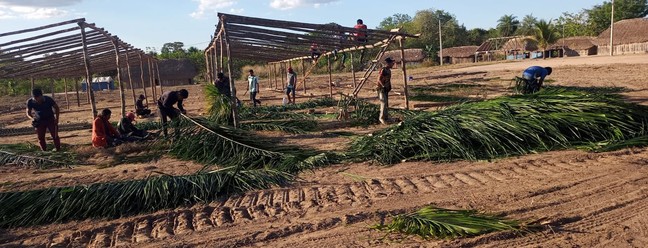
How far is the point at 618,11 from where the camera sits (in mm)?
51375

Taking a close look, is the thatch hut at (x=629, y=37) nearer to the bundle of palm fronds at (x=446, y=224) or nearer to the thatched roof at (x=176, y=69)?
the thatched roof at (x=176, y=69)

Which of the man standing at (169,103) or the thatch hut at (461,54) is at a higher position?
the thatch hut at (461,54)

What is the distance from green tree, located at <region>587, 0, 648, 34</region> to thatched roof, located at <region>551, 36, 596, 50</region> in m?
6.82

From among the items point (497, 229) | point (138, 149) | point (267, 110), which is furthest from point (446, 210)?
point (267, 110)

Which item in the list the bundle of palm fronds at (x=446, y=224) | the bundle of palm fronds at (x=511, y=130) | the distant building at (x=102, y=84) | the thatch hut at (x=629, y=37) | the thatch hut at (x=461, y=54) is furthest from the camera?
the thatch hut at (x=461, y=54)

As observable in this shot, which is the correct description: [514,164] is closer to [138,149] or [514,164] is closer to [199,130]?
[199,130]

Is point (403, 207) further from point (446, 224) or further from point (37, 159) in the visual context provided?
point (37, 159)

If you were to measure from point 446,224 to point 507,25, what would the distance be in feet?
218

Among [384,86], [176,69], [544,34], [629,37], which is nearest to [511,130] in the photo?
[384,86]

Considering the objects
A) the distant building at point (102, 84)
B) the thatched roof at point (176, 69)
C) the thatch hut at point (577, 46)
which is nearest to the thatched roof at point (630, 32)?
the thatch hut at point (577, 46)

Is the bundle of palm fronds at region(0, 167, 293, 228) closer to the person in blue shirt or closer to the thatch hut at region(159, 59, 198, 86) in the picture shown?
the person in blue shirt

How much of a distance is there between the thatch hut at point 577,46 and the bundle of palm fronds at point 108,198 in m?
44.6

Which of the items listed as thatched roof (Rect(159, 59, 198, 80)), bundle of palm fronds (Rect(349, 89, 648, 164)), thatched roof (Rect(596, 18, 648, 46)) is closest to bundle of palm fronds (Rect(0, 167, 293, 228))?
bundle of palm fronds (Rect(349, 89, 648, 164))

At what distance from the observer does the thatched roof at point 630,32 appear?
119 ft
